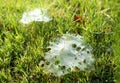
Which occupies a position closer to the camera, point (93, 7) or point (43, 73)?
point (43, 73)

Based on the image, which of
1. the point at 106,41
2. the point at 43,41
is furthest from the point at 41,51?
the point at 106,41

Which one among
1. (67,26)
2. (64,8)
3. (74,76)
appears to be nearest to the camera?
(74,76)

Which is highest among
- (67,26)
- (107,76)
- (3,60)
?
(67,26)

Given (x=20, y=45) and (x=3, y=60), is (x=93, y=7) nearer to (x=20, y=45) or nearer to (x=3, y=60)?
(x=20, y=45)

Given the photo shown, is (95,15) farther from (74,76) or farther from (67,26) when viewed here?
(74,76)

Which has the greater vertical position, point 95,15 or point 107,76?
point 95,15

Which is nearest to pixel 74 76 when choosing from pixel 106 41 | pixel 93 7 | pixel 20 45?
pixel 106 41

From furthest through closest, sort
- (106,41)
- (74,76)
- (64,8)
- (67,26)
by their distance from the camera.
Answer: (64,8) → (67,26) → (106,41) → (74,76)
